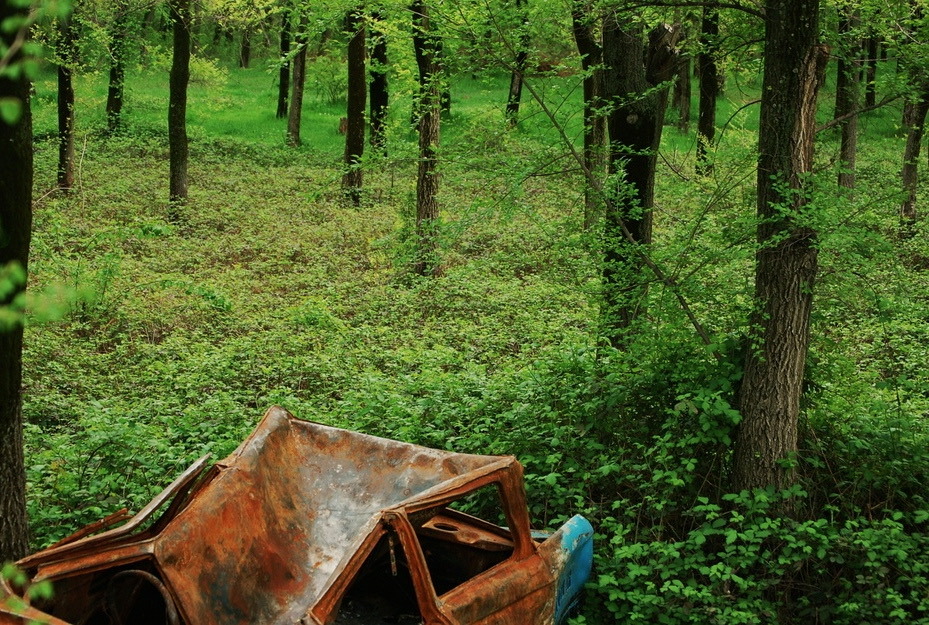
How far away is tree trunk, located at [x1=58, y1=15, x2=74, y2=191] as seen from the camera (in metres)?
19.0

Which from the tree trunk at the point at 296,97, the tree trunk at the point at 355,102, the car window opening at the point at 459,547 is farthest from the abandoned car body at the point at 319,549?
the tree trunk at the point at 296,97

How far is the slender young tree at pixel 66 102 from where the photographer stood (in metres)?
19.0

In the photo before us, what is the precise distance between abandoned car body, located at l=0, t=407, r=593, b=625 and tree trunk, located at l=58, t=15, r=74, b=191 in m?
16.2

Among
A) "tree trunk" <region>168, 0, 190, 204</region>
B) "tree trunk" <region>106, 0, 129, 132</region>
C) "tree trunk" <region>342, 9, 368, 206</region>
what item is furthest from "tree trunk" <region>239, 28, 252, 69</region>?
"tree trunk" <region>168, 0, 190, 204</region>

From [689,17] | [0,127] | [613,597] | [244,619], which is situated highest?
[689,17]

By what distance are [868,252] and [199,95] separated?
113 ft

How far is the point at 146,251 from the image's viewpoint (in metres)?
16.9

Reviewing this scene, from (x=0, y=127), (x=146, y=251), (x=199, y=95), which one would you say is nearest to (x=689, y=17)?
(x=0, y=127)

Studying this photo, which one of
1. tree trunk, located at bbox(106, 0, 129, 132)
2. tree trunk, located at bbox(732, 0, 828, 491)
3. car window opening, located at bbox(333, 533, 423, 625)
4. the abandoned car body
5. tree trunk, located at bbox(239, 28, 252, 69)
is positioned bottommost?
car window opening, located at bbox(333, 533, 423, 625)

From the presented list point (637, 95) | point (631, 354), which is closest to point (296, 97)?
point (637, 95)

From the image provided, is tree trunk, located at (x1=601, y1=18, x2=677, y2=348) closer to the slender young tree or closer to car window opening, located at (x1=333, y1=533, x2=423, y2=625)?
car window opening, located at (x1=333, y1=533, x2=423, y2=625)

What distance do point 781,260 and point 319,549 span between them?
4047mm

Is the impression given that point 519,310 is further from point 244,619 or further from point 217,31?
point 217,31

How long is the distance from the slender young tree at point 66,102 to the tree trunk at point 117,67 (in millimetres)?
988
